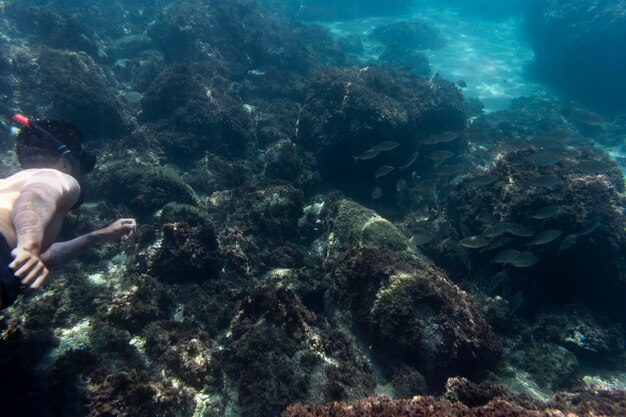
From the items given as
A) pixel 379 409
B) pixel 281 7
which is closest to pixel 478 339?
pixel 379 409

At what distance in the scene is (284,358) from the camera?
4.39 meters

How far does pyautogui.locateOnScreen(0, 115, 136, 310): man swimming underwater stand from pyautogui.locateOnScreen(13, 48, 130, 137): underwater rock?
6575 mm

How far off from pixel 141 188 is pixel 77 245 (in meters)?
3.98

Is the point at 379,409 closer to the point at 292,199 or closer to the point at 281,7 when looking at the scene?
the point at 292,199

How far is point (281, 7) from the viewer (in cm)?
3341

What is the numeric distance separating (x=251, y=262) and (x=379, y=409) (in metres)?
4.48

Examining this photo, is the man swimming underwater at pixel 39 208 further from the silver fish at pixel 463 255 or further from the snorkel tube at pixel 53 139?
the silver fish at pixel 463 255

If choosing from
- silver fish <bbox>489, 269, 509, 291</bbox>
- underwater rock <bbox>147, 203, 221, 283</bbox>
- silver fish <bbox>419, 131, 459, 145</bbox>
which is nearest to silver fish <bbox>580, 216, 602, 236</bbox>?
silver fish <bbox>489, 269, 509, 291</bbox>

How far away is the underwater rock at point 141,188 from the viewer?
303 inches

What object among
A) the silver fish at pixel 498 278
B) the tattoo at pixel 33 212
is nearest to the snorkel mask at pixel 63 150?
the tattoo at pixel 33 212

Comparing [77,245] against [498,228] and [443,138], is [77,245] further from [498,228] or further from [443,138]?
[443,138]

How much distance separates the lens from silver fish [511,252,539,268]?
6598 mm

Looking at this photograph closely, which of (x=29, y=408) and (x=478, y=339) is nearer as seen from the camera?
(x=29, y=408)

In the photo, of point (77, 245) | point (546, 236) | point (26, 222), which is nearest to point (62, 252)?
point (77, 245)
